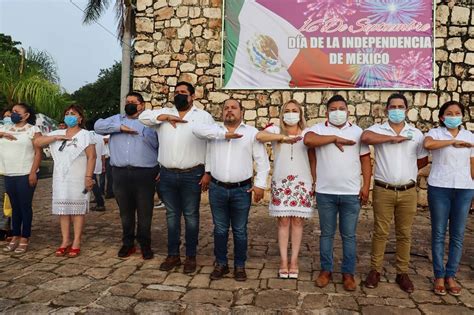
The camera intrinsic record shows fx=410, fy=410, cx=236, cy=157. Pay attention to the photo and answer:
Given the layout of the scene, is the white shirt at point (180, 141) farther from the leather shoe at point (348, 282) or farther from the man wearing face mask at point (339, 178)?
the leather shoe at point (348, 282)

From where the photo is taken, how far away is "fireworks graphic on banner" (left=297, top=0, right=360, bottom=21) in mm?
7922

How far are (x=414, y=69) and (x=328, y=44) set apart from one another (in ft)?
5.55

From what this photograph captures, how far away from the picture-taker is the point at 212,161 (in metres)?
3.96

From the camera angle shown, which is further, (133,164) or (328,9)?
(328,9)

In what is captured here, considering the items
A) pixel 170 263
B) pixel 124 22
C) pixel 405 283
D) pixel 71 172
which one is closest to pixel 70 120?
pixel 71 172

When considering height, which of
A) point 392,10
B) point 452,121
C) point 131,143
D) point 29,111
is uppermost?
point 392,10

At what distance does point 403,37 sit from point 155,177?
5778 millimetres

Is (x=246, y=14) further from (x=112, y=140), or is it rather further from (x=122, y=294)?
(x=122, y=294)

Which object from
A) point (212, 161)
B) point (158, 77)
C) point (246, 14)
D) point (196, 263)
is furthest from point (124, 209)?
point (246, 14)

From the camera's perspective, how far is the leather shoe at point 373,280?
3773 mm

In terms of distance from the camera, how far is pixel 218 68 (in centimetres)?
838

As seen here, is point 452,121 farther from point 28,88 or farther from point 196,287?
point 28,88

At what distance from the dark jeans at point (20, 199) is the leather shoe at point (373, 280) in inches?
154

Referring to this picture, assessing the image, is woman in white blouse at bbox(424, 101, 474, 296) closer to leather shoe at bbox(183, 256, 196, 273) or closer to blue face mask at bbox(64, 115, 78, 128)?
leather shoe at bbox(183, 256, 196, 273)
